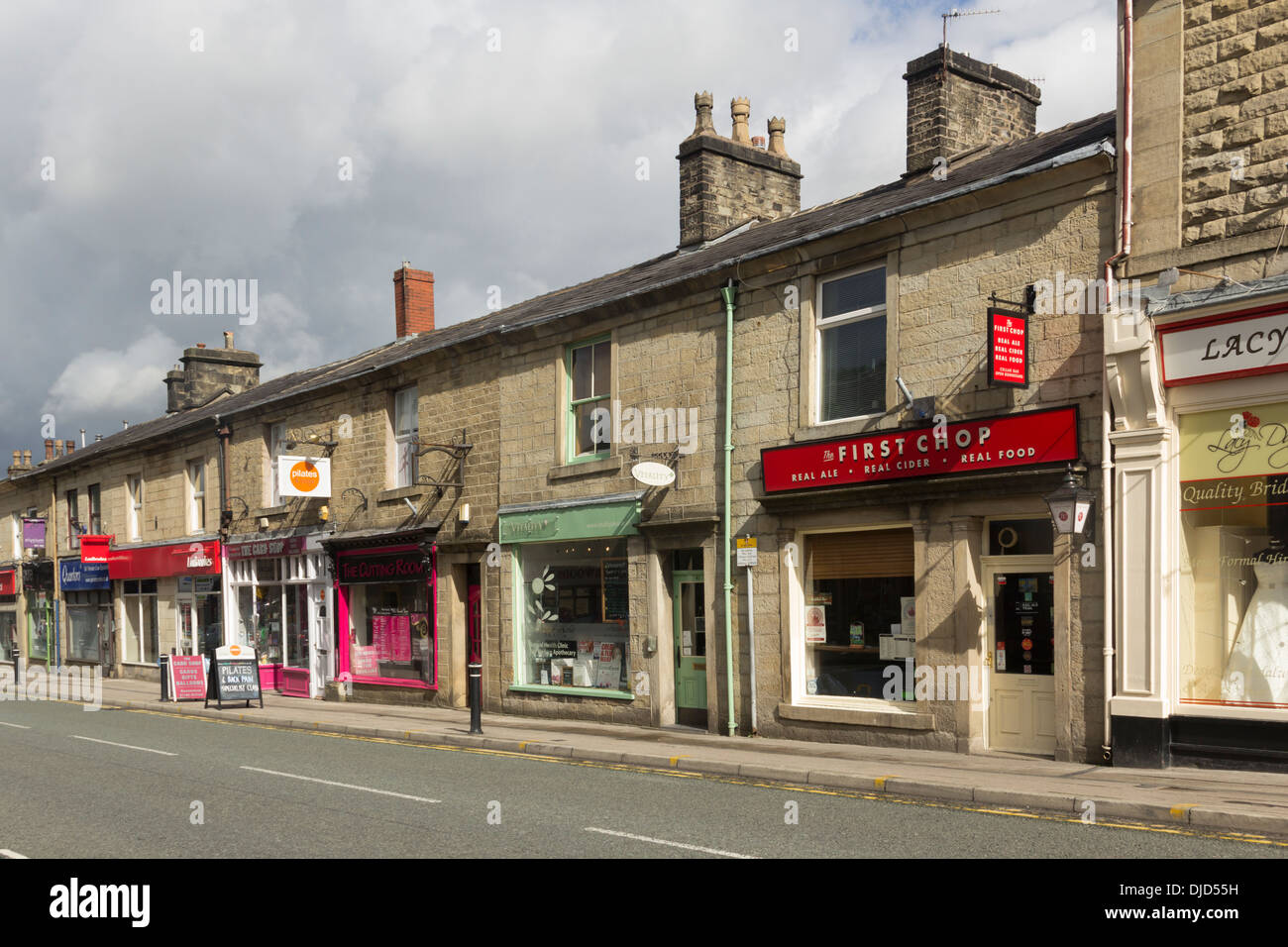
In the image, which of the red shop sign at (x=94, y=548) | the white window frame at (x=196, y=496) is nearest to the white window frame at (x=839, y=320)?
the white window frame at (x=196, y=496)

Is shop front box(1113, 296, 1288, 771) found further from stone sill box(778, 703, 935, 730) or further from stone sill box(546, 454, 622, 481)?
stone sill box(546, 454, 622, 481)

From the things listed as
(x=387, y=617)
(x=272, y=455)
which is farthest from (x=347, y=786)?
(x=272, y=455)

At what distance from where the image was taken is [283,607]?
27469 mm

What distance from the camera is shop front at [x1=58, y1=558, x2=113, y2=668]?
3569 centimetres

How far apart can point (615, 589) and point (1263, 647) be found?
9.64 m

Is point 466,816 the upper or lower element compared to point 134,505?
lower

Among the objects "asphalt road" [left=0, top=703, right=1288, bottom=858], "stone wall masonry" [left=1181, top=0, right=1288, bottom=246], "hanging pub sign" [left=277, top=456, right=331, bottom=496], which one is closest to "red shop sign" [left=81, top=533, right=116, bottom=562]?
"hanging pub sign" [left=277, top=456, right=331, bottom=496]

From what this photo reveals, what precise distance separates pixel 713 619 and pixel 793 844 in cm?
803

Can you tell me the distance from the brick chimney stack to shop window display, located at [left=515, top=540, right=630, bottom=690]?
37.8 ft

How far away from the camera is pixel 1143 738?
38.1ft

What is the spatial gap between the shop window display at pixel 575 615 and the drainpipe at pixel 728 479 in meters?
2.37

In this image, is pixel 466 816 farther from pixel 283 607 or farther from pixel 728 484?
pixel 283 607

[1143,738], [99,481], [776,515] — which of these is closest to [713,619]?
[776,515]
